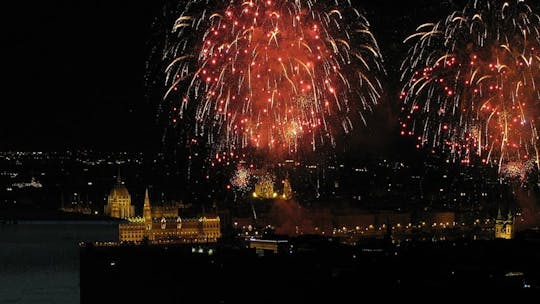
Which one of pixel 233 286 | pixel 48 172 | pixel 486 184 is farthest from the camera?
pixel 48 172

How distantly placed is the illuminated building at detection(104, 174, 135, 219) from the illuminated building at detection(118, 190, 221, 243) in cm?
703

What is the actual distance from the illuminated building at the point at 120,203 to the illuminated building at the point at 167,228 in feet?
23.1

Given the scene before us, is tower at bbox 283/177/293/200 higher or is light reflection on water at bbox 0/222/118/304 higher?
tower at bbox 283/177/293/200

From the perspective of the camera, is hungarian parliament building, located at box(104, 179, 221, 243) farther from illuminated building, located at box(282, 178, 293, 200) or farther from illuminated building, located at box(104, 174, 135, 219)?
illuminated building, located at box(104, 174, 135, 219)

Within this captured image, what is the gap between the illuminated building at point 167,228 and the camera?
49.9 m

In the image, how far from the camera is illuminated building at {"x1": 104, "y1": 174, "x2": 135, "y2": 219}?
61.3m

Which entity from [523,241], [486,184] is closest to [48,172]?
[486,184]

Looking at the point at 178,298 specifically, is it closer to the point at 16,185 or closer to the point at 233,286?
the point at 233,286

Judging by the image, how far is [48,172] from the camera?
226 feet

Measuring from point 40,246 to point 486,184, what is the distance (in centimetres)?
2230

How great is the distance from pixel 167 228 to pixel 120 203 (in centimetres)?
1055

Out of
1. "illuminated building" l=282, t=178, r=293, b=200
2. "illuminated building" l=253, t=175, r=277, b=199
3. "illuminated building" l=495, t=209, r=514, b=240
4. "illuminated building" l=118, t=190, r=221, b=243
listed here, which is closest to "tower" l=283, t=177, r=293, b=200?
"illuminated building" l=282, t=178, r=293, b=200

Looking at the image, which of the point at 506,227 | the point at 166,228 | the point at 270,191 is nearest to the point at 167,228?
the point at 166,228

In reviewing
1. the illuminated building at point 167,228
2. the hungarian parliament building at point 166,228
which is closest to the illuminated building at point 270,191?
the hungarian parliament building at point 166,228
